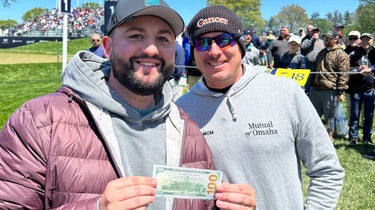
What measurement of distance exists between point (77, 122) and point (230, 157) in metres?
0.83

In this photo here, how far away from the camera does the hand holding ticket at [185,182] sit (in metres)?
1.49

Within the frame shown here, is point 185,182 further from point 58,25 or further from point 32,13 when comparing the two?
point 32,13

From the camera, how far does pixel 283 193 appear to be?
2064 mm

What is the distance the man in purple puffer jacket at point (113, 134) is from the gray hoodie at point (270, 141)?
198 millimetres

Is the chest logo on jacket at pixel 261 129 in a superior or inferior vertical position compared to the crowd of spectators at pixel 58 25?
inferior

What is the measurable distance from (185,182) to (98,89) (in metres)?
0.54

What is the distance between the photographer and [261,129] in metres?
2.06

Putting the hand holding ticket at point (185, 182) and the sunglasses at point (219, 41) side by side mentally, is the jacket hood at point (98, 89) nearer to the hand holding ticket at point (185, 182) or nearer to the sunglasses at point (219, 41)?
the hand holding ticket at point (185, 182)

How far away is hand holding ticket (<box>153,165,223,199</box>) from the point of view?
58.6 inches

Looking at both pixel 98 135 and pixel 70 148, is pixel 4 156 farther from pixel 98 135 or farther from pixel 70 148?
pixel 98 135

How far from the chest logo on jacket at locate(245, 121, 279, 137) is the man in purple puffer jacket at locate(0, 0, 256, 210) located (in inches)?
10.6

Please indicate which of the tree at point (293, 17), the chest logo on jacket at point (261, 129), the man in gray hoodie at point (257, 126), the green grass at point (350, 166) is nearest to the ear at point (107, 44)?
the man in gray hoodie at point (257, 126)

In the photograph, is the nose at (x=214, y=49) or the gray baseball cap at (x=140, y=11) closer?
the gray baseball cap at (x=140, y=11)

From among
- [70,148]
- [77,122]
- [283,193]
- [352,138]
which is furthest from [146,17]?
[352,138]
